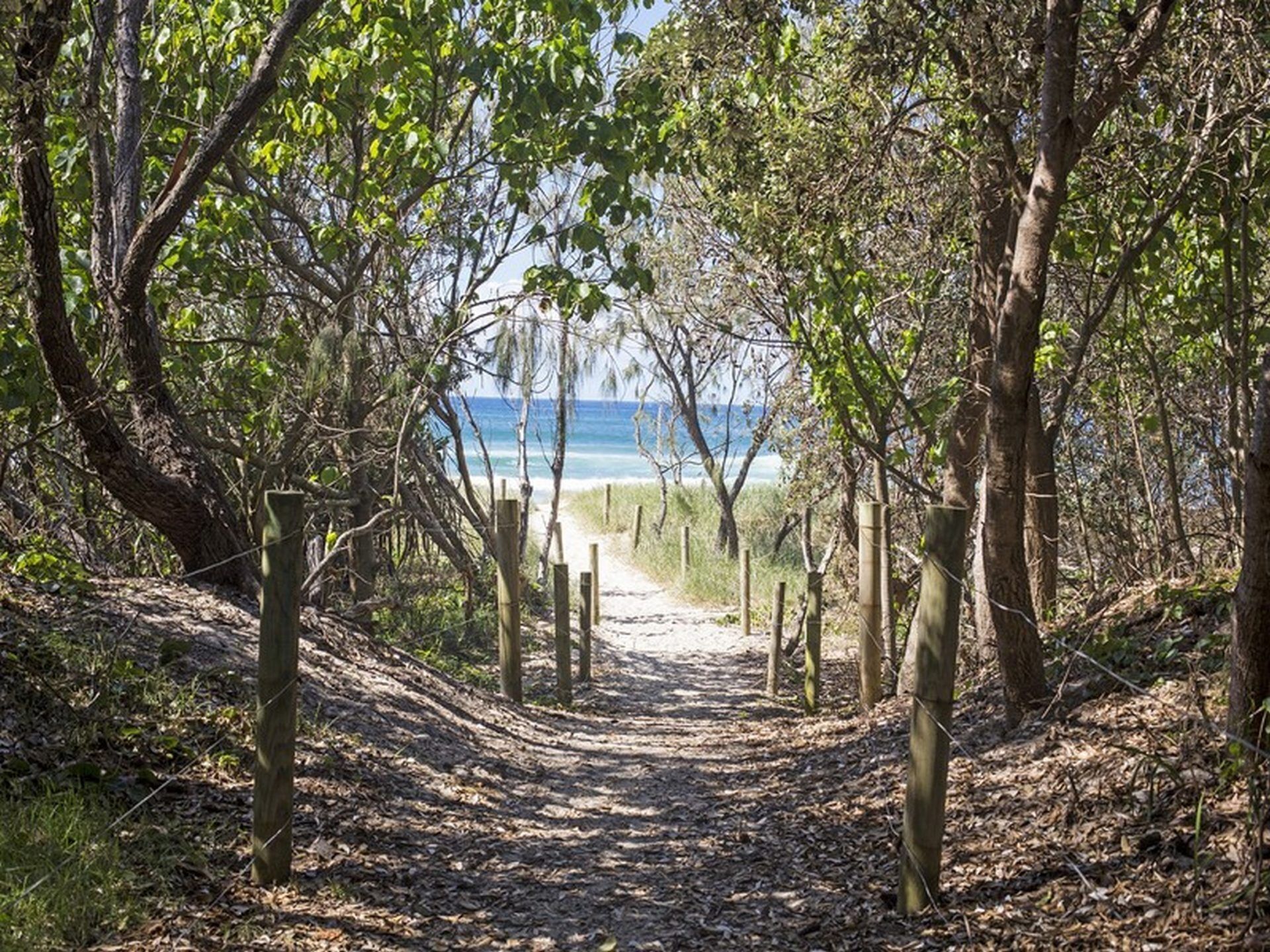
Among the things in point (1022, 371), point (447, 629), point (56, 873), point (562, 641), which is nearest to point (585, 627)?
point (562, 641)

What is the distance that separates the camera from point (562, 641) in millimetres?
9633

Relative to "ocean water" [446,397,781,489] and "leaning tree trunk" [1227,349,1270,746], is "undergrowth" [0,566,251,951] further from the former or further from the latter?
"ocean water" [446,397,781,489]

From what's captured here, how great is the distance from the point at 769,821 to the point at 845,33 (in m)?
4.33

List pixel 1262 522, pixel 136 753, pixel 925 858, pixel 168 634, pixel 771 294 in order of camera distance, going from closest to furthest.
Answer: pixel 1262 522, pixel 925 858, pixel 136 753, pixel 168 634, pixel 771 294

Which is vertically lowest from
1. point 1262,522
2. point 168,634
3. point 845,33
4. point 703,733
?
point 703,733

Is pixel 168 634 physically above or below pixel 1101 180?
below

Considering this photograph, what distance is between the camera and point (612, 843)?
5.39 meters

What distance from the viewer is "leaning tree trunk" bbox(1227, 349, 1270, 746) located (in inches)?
137

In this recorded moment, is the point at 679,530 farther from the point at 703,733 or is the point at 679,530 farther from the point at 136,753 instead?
the point at 136,753

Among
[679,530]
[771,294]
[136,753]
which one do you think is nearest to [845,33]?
[771,294]

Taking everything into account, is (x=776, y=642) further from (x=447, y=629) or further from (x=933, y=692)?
(x=933, y=692)

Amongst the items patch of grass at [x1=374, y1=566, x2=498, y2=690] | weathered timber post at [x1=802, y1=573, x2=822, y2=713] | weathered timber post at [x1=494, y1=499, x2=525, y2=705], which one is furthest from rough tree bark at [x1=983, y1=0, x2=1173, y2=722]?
patch of grass at [x1=374, y1=566, x2=498, y2=690]

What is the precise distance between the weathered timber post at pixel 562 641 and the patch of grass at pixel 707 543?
330cm

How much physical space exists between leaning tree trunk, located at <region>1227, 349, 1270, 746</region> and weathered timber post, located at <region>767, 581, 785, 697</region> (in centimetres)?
653
